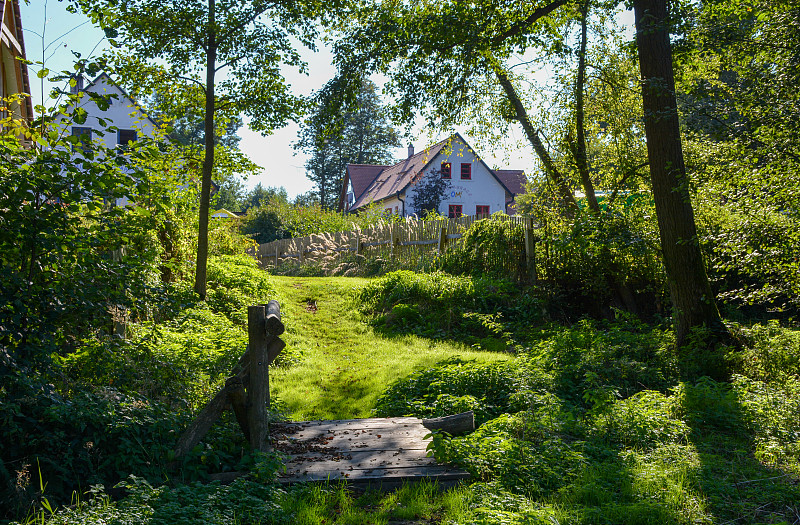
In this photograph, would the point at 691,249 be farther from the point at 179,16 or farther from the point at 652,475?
the point at 179,16

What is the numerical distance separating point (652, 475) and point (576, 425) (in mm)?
1287

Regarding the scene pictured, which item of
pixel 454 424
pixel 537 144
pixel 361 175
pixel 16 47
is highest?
pixel 361 175

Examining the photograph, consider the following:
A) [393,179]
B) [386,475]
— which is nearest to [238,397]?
[386,475]

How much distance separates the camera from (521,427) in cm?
555

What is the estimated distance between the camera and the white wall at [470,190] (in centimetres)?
3825

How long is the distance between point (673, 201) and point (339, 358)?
19.0 ft

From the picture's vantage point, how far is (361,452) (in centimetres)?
543

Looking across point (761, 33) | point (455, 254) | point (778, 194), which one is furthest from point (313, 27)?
point (778, 194)

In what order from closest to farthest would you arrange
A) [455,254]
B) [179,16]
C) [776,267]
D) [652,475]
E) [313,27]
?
[652,475] < [776,267] < [179,16] < [313,27] < [455,254]

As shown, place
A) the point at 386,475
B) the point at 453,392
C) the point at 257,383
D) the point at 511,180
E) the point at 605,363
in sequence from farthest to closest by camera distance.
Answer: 1. the point at 511,180
2. the point at 605,363
3. the point at 453,392
4. the point at 257,383
5. the point at 386,475

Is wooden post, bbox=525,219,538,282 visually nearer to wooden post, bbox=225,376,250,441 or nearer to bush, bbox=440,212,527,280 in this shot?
bush, bbox=440,212,527,280

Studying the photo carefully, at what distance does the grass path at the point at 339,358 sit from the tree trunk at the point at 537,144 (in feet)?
14.9

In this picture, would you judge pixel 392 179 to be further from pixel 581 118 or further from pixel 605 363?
pixel 605 363

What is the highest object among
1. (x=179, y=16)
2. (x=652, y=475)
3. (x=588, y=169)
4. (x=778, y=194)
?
(x=179, y=16)
